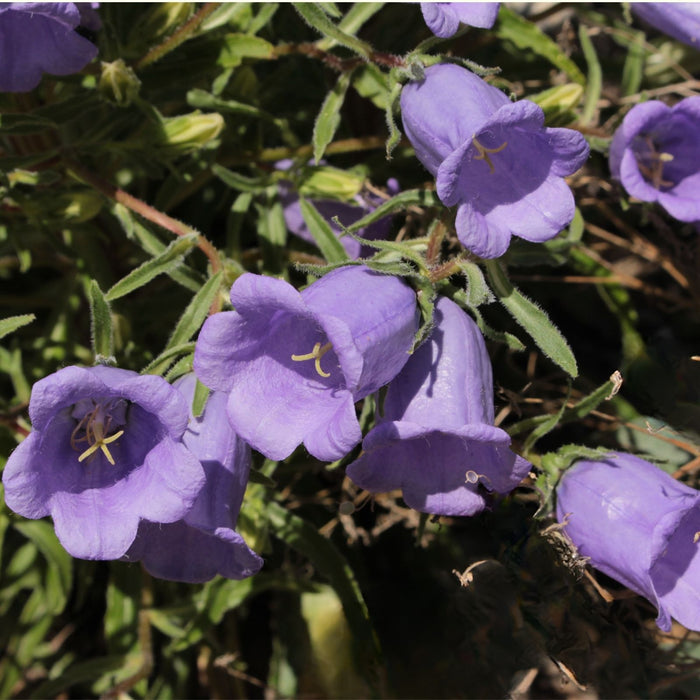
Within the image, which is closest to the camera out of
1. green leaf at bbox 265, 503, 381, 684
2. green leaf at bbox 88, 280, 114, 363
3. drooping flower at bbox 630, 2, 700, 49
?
green leaf at bbox 88, 280, 114, 363

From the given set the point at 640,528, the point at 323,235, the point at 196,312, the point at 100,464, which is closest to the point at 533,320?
the point at 640,528

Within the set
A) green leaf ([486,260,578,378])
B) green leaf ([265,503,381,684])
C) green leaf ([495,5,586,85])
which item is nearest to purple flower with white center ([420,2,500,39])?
green leaf ([486,260,578,378])

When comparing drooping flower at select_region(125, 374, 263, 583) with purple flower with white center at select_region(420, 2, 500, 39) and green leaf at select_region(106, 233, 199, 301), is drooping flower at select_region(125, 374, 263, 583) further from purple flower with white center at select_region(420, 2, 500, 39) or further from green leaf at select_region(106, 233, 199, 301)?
purple flower with white center at select_region(420, 2, 500, 39)

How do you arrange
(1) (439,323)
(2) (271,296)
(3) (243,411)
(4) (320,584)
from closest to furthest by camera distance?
(2) (271,296) → (3) (243,411) → (1) (439,323) → (4) (320,584)

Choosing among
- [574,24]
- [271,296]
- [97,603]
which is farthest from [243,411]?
[574,24]

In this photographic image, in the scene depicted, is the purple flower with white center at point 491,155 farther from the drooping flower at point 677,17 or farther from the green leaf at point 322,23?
the drooping flower at point 677,17

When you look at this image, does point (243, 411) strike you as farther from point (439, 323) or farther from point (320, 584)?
point (320, 584)

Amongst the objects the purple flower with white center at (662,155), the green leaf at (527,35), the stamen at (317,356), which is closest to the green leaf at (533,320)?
the stamen at (317,356)

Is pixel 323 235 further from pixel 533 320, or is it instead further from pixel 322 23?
pixel 533 320
